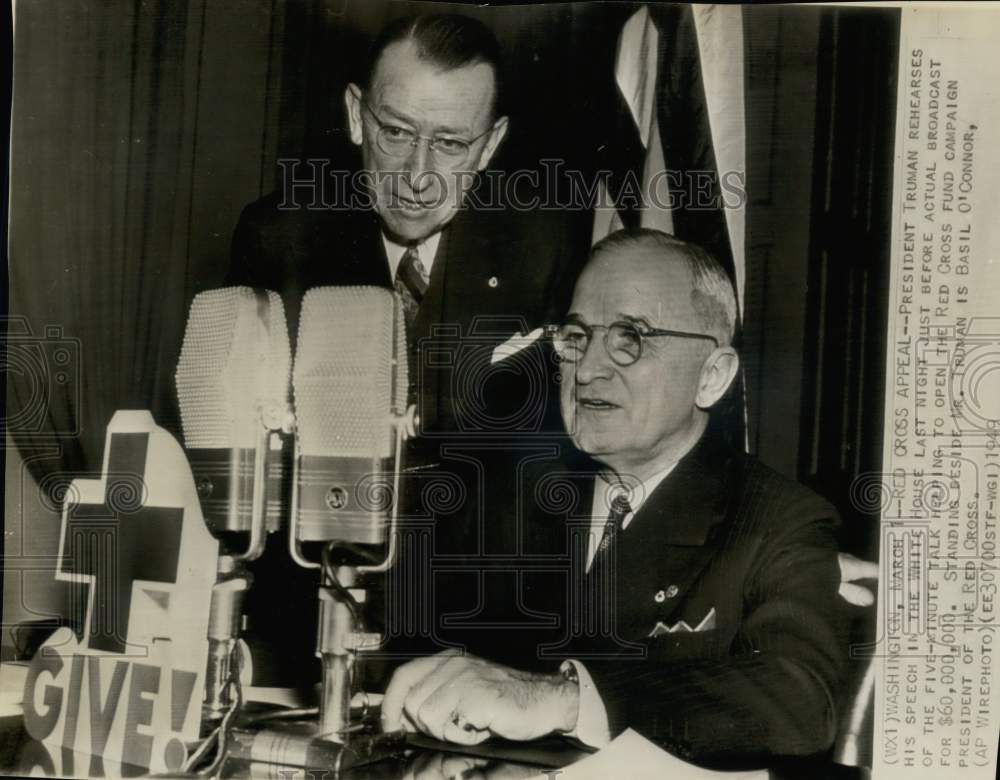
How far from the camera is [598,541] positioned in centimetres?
127

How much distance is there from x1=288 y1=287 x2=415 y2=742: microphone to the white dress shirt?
0.28 metres

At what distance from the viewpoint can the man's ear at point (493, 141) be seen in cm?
126

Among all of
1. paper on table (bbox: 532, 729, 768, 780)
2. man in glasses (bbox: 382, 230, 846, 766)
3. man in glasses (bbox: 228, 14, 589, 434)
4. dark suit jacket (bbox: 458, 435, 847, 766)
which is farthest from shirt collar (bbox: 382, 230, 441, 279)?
paper on table (bbox: 532, 729, 768, 780)

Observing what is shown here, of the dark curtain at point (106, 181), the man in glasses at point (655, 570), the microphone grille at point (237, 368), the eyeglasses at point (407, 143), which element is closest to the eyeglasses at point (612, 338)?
the man in glasses at point (655, 570)

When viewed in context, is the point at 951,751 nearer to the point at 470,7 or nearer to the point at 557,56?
the point at 557,56

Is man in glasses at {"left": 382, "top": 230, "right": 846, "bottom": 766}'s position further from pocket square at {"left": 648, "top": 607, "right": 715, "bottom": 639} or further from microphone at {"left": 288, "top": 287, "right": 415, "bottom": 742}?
microphone at {"left": 288, "top": 287, "right": 415, "bottom": 742}

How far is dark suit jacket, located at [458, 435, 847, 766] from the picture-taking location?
1248 millimetres

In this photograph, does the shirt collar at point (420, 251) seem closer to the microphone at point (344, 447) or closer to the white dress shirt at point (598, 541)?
the microphone at point (344, 447)

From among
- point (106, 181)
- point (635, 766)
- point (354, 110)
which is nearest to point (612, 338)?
point (354, 110)

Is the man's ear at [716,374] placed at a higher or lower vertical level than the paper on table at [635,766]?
higher

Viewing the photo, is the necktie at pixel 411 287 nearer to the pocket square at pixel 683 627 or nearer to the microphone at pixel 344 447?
the microphone at pixel 344 447

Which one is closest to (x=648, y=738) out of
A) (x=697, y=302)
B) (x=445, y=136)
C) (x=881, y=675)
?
(x=881, y=675)

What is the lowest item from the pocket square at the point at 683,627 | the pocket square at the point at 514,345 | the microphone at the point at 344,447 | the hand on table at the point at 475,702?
the hand on table at the point at 475,702

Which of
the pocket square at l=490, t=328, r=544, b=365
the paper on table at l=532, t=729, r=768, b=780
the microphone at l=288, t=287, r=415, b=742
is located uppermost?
the pocket square at l=490, t=328, r=544, b=365
